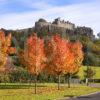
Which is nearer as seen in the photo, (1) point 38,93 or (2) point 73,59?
(1) point 38,93

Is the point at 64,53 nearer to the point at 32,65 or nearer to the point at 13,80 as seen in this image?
the point at 32,65

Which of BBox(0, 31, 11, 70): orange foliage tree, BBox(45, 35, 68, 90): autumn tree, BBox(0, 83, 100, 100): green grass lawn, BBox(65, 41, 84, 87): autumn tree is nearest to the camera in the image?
BBox(0, 83, 100, 100): green grass lawn

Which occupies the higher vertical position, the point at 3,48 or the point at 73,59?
the point at 3,48

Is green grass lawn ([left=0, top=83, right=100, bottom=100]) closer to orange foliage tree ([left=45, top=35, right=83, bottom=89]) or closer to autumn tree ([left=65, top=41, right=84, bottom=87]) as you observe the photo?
orange foliage tree ([left=45, top=35, right=83, bottom=89])

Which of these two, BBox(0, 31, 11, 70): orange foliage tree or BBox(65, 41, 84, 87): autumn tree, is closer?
BBox(0, 31, 11, 70): orange foliage tree

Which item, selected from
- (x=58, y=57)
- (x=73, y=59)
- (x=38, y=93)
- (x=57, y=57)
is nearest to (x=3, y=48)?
(x=57, y=57)

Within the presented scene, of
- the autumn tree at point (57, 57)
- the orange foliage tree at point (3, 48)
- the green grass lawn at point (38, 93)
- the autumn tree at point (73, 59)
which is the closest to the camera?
the green grass lawn at point (38, 93)

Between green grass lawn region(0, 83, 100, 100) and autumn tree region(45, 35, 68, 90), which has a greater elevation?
autumn tree region(45, 35, 68, 90)

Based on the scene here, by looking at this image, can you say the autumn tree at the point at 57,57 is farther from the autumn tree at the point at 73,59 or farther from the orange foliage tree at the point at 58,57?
the autumn tree at the point at 73,59

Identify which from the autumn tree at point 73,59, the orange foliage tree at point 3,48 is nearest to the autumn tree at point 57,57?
the autumn tree at point 73,59

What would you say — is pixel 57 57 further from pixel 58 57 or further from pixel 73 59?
pixel 73 59

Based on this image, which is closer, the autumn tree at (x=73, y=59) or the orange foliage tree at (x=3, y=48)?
the orange foliage tree at (x=3, y=48)

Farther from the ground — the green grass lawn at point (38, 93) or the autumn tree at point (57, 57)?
the autumn tree at point (57, 57)

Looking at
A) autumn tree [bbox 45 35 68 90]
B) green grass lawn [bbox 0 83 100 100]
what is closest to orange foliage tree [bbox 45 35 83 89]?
autumn tree [bbox 45 35 68 90]
